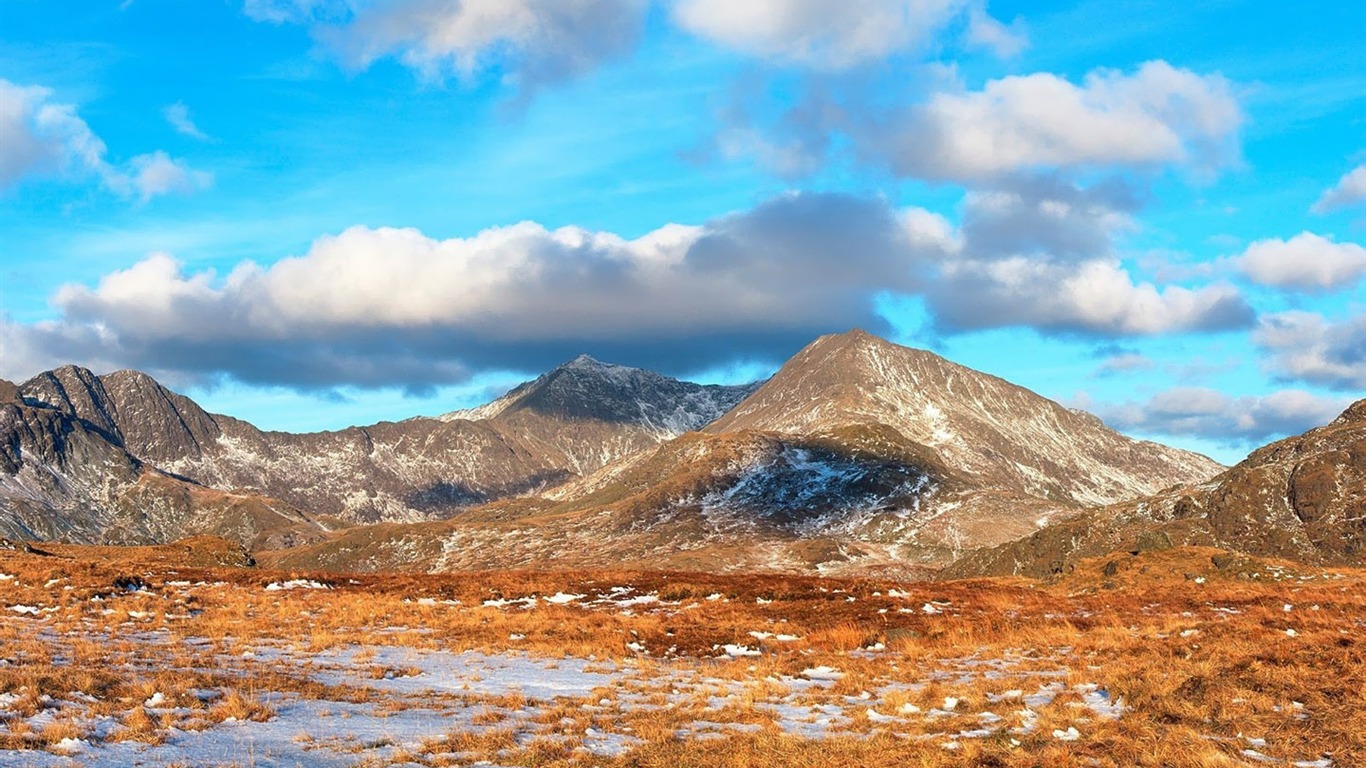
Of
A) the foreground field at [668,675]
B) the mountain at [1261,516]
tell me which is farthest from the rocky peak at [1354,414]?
the foreground field at [668,675]

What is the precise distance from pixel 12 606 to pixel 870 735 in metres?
32.3

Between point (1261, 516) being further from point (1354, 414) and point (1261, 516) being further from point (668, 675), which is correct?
point (668, 675)

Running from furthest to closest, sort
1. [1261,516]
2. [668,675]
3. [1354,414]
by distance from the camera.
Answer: [1354,414] < [1261,516] < [668,675]

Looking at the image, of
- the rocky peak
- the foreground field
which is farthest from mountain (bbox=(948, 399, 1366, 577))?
the foreground field

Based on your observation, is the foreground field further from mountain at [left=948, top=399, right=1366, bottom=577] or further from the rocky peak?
the rocky peak

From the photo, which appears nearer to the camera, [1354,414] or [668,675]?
[668,675]

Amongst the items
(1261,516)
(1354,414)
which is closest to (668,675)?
(1261,516)

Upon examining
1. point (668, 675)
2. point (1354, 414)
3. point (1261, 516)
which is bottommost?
point (668, 675)

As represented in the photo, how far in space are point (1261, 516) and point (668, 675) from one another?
118 m

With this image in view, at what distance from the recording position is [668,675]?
2566cm

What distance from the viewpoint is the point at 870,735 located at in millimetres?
17688

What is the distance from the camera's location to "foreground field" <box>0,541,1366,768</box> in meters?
15.5

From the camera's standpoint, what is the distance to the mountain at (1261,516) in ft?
350

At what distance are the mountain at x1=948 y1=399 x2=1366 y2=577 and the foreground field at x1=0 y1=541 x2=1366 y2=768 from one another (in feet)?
242
